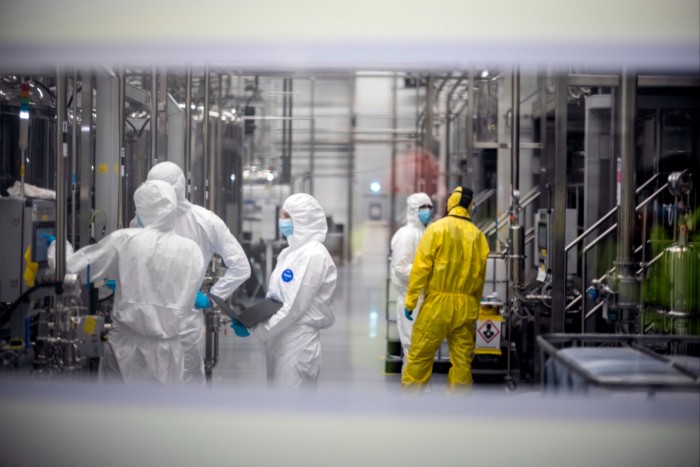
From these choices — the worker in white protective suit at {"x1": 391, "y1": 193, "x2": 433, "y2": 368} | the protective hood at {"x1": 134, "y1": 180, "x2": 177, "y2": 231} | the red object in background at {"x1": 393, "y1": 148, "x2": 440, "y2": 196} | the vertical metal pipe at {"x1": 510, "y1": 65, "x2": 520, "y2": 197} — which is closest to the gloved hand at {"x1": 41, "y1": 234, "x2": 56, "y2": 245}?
the protective hood at {"x1": 134, "y1": 180, "x2": 177, "y2": 231}

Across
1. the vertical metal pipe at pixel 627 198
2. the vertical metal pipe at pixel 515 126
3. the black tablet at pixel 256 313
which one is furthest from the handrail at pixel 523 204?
the black tablet at pixel 256 313

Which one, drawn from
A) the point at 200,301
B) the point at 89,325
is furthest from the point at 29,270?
the point at 200,301

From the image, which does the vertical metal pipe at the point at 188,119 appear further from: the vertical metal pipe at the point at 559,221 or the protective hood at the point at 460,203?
the vertical metal pipe at the point at 559,221

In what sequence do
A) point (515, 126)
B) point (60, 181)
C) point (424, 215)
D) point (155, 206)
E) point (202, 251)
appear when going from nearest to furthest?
1. point (60, 181)
2. point (155, 206)
3. point (202, 251)
4. point (515, 126)
5. point (424, 215)

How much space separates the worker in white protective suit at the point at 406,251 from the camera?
5336 mm

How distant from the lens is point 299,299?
336cm

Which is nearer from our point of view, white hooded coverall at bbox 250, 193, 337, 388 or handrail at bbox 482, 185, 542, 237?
white hooded coverall at bbox 250, 193, 337, 388

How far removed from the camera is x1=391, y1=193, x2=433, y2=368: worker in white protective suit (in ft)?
17.5

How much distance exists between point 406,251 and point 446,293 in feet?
3.87

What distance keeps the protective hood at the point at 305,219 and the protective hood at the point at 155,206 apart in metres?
0.55

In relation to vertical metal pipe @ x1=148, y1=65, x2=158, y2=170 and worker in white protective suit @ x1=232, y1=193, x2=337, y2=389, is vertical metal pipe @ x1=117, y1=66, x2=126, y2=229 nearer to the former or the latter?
vertical metal pipe @ x1=148, y1=65, x2=158, y2=170

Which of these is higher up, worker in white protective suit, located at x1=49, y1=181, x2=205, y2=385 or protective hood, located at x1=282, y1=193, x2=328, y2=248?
protective hood, located at x1=282, y1=193, x2=328, y2=248

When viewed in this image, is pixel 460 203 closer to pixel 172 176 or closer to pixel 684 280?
pixel 684 280

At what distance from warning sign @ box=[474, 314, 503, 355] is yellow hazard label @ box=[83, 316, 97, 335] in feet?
9.00
